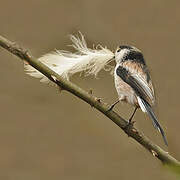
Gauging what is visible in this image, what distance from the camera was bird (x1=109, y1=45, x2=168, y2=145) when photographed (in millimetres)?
1568

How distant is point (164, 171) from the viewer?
1.14 ft

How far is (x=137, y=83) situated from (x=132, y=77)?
0.09m

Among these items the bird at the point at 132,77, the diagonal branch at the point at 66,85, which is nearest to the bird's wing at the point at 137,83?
the bird at the point at 132,77

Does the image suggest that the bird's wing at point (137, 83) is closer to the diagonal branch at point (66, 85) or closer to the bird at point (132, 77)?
the bird at point (132, 77)

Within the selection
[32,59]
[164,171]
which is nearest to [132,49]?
[32,59]

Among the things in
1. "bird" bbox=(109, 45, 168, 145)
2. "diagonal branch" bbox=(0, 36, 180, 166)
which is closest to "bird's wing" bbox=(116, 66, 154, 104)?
"bird" bbox=(109, 45, 168, 145)

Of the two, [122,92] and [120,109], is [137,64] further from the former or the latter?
[120,109]

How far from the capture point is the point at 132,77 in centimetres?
171

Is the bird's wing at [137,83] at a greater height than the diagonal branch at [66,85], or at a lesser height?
greater

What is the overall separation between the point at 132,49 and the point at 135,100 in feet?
0.92

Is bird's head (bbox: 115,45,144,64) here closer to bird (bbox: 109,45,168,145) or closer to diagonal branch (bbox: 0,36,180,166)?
bird (bbox: 109,45,168,145)

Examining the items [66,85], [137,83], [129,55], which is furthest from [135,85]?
[66,85]

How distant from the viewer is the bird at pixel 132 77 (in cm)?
157

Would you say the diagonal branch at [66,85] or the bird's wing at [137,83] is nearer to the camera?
the diagonal branch at [66,85]
